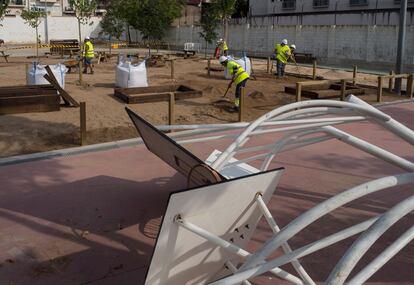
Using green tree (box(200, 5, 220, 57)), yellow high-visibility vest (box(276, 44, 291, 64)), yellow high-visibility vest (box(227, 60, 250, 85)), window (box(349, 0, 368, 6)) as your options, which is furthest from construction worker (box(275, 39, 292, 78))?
window (box(349, 0, 368, 6))

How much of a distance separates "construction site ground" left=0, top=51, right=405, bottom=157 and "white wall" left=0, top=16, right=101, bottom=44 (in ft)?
112

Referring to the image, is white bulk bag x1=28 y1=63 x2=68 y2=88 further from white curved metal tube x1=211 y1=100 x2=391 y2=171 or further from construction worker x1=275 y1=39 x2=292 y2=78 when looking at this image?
white curved metal tube x1=211 y1=100 x2=391 y2=171

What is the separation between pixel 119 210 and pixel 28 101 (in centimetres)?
677

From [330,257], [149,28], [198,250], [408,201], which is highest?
[149,28]

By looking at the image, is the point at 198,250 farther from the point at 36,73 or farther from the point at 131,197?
the point at 36,73

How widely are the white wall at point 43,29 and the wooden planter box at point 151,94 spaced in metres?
41.9

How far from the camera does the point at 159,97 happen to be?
1327 centimetres

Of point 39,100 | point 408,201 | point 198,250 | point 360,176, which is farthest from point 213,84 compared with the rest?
point 408,201

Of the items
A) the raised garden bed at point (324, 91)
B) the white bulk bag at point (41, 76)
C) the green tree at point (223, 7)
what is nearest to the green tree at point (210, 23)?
the green tree at point (223, 7)

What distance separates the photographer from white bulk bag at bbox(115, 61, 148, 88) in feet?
49.2

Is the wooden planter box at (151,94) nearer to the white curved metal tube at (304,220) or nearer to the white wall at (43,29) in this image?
the white curved metal tube at (304,220)

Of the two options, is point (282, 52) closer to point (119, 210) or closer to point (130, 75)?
point (130, 75)

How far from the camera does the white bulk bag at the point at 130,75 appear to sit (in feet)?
49.2

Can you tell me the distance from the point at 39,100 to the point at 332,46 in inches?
858
